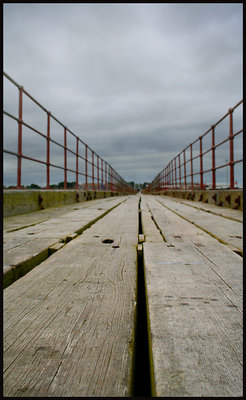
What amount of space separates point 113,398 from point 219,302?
1.26 feet

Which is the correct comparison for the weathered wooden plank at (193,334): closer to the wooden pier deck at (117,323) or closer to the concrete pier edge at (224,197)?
the wooden pier deck at (117,323)

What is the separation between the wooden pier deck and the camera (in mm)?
395

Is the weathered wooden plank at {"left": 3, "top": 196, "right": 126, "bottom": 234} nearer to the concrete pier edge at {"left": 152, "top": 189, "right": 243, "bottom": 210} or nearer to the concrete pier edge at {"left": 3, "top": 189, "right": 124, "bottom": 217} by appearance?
the concrete pier edge at {"left": 3, "top": 189, "right": 124, "bottom": 217}

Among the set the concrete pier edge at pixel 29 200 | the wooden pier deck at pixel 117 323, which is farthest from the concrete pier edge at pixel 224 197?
the concrete pier edge at pixel 29 200

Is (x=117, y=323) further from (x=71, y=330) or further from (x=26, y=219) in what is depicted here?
(x=26, y=219)

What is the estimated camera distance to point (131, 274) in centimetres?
86

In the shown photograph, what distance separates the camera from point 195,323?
1.83ft

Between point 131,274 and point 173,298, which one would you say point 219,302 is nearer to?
point 173,298

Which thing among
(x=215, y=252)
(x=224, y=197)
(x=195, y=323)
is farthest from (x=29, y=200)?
(x=195, y=323)

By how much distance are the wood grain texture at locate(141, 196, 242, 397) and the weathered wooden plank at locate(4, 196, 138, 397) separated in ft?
0.19

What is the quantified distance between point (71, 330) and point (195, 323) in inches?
10.2

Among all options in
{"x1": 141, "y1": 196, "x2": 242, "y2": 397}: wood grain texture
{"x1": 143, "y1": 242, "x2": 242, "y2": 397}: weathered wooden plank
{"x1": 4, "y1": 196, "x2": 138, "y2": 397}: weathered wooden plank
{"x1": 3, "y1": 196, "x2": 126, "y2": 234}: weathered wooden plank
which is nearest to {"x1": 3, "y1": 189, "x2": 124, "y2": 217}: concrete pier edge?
{"x1": 3, "y1": 196, "x2": 126, "y2": 234}: weathered wooden plank

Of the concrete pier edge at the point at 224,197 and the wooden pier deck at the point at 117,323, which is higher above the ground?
the concrete pier edge at the point at 224,197

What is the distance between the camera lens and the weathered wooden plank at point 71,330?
15.7 inches
